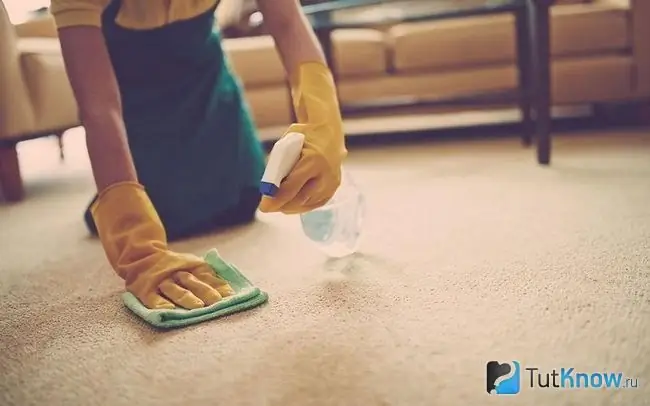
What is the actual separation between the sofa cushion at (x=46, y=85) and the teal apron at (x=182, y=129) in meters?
0.59

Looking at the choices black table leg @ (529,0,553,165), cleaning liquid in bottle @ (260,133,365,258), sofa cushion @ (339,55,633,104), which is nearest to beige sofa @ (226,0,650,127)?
sofa cushion @ (339,55,633,104)

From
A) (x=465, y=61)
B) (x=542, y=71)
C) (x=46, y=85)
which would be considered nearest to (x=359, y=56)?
(x=465, y=61)

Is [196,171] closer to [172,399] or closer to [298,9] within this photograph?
[298,9]

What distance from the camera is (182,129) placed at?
1.18 metres

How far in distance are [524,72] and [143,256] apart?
4.46ft

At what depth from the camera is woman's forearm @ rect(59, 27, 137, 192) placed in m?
0.83

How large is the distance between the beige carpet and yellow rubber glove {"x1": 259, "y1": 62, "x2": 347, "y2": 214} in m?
0.11

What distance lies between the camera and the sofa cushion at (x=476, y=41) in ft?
6.04

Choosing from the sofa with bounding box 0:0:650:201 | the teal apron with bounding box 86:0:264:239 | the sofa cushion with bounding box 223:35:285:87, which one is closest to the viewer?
the teal apron with bounding box 86:0:264:239

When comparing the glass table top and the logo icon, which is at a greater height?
the glass table top

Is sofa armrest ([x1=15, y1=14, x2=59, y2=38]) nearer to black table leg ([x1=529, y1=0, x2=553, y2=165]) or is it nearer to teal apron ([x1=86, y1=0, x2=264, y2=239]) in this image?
teal apron ([x1=86, y1=0, x2=264, y2=239])

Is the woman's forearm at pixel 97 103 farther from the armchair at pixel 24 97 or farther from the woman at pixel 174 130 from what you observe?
the armchair at pixel 24 97

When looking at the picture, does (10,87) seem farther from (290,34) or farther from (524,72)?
(524,72)

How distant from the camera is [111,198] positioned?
814 mm
